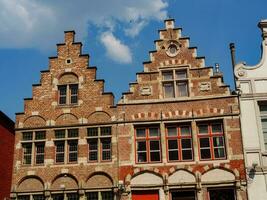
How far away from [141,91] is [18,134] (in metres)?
6.58

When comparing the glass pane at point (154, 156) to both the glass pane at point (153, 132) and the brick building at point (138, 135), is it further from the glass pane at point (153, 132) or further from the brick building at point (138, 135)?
the glass pane at point (153, 132)

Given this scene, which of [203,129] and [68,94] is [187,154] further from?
[68,94]

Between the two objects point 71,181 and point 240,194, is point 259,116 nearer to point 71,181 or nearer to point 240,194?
point 240,194

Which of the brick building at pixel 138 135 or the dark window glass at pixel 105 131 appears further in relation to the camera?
the dark window glass at pixel 105 131

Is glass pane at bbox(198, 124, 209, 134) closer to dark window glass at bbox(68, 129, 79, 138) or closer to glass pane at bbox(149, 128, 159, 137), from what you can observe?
glass pane at bbox(149, 128, 159, 137)

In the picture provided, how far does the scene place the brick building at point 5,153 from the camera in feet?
72.6

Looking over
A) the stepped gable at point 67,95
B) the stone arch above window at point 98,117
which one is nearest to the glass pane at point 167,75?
the stepped gable at point 67,95

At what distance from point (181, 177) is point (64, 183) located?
18.2 feet

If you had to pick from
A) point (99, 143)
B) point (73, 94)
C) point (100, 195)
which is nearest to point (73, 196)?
point (100, 195)

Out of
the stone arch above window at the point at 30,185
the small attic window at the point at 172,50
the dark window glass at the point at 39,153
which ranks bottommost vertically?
the stone arch above window at the point at 30,185

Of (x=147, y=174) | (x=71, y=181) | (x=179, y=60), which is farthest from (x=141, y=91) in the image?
(x=71, y=181)

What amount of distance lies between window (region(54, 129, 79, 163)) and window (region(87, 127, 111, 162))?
2.28ft

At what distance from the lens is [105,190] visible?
61.9ft

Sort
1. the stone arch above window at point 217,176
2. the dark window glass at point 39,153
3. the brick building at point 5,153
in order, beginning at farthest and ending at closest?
1. the brick building at point 5,153
2. the dark window glass at point 39,153
3. the stone arch above window at point 217,176
